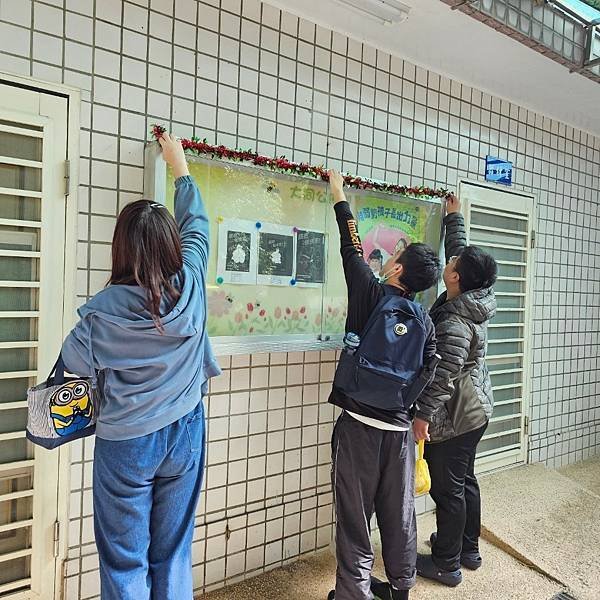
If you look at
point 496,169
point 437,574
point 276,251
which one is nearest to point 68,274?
point 276,251

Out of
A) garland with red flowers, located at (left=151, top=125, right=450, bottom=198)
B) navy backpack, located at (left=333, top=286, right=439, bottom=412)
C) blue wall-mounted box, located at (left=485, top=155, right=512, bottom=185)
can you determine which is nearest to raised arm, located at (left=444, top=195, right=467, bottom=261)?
garland with red flowers, located at (left=151, top=125, right=450, bottom=198)

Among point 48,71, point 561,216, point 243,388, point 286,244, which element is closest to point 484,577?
point 243,388

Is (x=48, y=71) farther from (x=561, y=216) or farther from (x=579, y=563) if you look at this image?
(x=561, y=216)

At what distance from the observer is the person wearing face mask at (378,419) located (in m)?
2.35

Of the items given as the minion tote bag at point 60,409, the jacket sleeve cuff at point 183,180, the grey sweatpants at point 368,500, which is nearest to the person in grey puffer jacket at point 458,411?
the grey sweatpants at point 368,500

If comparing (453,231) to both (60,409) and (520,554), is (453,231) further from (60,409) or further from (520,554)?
(60,409)

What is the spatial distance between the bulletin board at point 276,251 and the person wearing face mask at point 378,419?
33 centimetres

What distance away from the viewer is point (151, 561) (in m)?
1.98

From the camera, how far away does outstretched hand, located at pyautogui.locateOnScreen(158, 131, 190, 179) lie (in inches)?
85.0

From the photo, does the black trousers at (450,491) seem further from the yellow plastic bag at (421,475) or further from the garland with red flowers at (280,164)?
the garland with red flowers at (280,164)

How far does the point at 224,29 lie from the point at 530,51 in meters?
1.95

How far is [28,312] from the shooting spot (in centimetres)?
214

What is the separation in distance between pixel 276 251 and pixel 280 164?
424 mm

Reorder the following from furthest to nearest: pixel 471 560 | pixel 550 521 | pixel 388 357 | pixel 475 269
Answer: pixel 550 521, pixel 471 560, pixel 475 269, pixel 388 357
